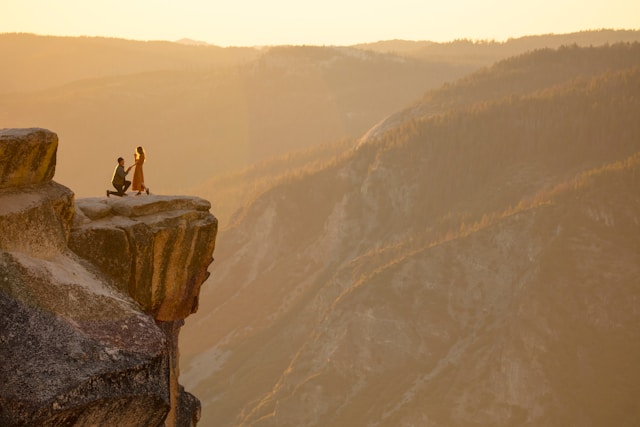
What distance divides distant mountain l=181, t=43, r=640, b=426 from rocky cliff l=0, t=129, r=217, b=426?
64.4 metres

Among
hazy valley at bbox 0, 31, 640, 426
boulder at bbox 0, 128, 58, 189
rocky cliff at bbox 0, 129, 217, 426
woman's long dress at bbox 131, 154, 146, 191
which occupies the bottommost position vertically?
hazy valley at bbox 0, 31, 640, 426

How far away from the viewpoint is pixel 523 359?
92.0m

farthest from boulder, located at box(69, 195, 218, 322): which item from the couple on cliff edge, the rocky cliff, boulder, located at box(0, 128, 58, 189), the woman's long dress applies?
boulder, located at box(0, 128, 58, 189)

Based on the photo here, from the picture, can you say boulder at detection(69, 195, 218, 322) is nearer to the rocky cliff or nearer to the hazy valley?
the rocky cliff

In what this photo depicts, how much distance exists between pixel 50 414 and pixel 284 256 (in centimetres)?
12391

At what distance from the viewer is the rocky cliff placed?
18.4 meters

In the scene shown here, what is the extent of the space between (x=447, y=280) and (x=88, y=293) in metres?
88.5

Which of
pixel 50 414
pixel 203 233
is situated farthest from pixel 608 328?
pixel 50 414

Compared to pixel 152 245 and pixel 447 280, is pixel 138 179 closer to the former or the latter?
pixel 152 245

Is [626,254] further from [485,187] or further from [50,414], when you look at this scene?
[50,414]

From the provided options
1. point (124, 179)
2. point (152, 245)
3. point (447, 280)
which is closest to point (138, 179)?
point (124, 179)

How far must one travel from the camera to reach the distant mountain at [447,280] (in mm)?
91062

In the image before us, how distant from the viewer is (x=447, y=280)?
351 ft

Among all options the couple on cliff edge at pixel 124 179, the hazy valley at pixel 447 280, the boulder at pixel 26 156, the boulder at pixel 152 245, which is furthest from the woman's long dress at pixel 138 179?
the hazy valley at pixel 447 280
